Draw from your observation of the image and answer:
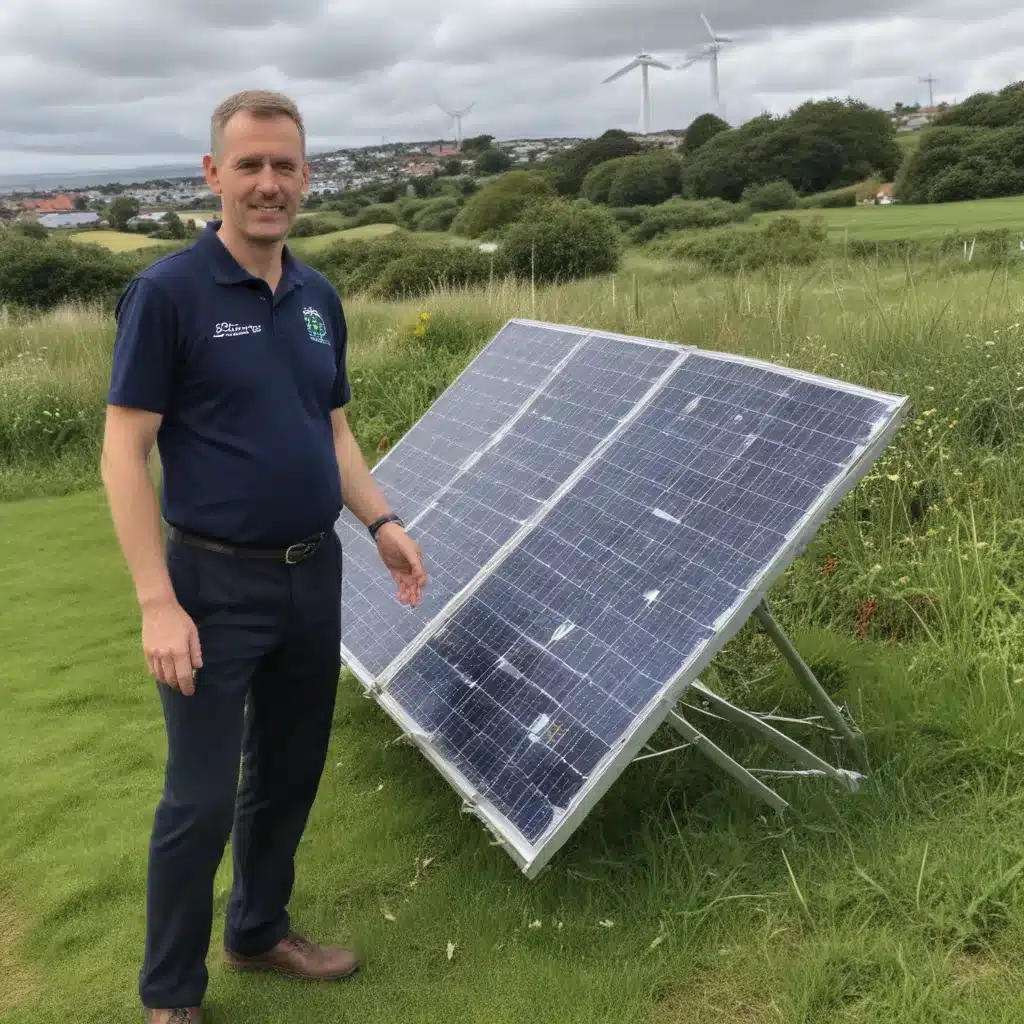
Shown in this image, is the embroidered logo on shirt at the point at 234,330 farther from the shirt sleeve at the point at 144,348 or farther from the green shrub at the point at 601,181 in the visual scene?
the green shrub at the point at 601,181

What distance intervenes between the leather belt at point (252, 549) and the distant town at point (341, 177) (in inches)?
839

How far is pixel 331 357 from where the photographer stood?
2713 mm

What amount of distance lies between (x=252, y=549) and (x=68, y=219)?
4062 cm

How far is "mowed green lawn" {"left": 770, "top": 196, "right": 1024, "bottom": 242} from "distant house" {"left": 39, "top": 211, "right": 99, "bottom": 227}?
28.3 m

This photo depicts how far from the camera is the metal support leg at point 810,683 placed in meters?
3.00

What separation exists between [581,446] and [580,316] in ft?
20.5

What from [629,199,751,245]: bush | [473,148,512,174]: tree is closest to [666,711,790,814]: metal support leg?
[629,199,751,245]: bush

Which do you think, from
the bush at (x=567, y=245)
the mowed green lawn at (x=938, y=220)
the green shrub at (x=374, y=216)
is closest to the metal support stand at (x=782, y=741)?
the mowed green lawn at (x=938, y=220)

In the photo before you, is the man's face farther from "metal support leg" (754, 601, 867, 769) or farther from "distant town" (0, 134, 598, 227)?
"distant town" (0, 134, 598, 227)

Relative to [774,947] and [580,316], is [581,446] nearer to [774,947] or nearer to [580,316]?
[774,947]

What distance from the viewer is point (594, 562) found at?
3037mm

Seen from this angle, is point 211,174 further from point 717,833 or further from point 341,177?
point 341,177

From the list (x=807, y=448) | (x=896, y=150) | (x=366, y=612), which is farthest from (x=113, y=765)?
(x=896, y=150)

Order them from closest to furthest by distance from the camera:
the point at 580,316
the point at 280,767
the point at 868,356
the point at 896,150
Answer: the point at 280,767
the point at 868,356
the point at 580,316
the point at 896,150
